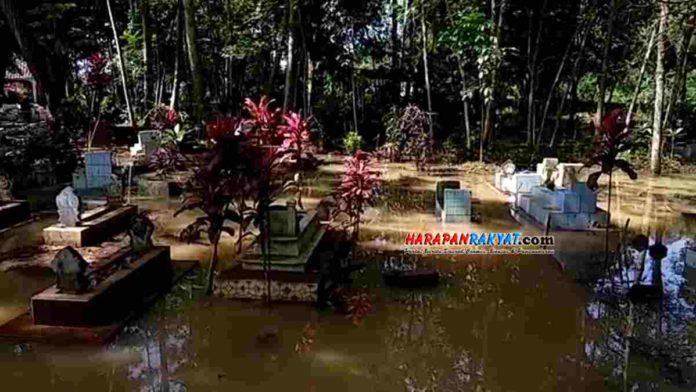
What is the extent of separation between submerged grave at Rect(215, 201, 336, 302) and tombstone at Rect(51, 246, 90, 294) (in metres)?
1.09

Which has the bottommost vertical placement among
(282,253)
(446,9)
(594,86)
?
(282,253)

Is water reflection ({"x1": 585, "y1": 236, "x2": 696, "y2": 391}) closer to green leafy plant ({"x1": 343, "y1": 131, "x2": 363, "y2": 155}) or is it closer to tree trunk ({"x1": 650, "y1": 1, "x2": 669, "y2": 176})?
tree trunk ({"x1": 650, "y1": 1, "x2": 669, "y2": 176})

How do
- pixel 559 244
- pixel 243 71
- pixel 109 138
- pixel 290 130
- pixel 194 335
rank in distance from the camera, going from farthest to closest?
pixel 243 71 < pixel 109 138 < pixel 290 130 < pixel 559 244 < pixel 194 335

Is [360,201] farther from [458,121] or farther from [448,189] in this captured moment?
[458,121]

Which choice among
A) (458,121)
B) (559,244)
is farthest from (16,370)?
(458,121)

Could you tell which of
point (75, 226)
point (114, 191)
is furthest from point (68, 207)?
point (114, 191)

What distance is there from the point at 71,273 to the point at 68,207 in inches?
92.9

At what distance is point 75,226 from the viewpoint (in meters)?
6.59

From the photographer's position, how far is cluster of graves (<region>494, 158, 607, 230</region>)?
289 inches

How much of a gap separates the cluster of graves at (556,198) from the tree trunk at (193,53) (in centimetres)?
639

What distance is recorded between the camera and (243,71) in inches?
707

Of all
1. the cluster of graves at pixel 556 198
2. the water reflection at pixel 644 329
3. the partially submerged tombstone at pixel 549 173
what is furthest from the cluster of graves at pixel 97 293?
the partially submerged tombstone at pixel 549 173

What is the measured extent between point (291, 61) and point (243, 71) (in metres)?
4.69

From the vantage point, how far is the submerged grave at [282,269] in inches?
197
